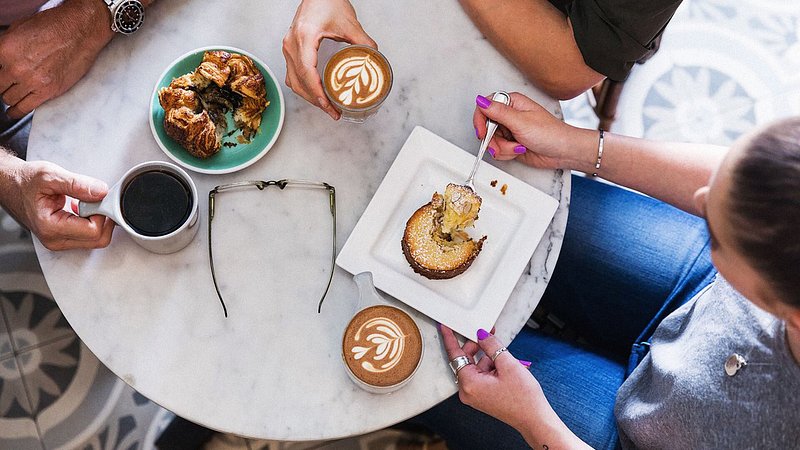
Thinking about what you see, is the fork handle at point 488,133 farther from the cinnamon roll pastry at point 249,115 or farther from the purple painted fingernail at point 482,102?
the cinnamon roll pastry at point 249,115

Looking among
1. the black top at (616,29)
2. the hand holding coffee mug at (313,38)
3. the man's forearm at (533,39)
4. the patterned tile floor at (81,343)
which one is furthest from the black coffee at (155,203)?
the patterned tile floor at (81,343)

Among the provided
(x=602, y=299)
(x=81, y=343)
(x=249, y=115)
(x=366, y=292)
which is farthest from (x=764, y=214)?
(x=81, y=343)

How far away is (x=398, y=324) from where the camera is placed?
1.17m

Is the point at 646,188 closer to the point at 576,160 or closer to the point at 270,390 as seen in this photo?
the point at 576,160

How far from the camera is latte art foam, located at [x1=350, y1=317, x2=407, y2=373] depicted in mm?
1144

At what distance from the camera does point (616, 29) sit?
128 cm

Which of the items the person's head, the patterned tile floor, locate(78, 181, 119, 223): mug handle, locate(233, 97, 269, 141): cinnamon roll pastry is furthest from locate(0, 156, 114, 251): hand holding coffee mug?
the person's head

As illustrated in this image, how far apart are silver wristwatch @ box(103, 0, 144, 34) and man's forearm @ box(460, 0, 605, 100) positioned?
2.24 ft

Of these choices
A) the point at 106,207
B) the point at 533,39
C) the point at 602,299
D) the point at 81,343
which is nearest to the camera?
the point at 106,207

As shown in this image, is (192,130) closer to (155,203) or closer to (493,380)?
(155,203)

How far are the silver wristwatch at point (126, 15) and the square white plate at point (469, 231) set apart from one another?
23.9 inches

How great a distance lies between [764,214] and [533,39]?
65 centimetres

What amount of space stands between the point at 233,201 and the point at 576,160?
718mm

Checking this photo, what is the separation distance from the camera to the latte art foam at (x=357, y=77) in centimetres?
126
